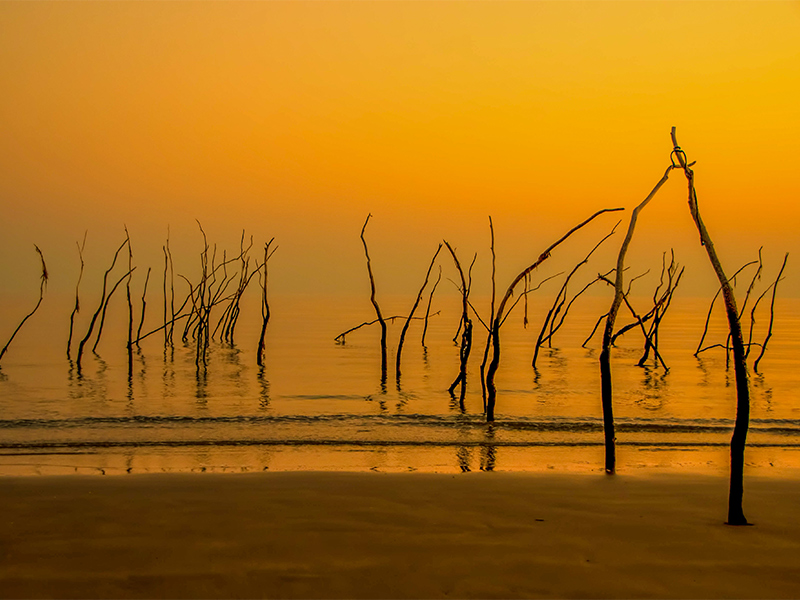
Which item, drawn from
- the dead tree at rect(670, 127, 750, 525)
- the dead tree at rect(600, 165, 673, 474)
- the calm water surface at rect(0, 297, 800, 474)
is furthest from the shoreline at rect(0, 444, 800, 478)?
the dead tree at rect(670, 127, 750, 525)

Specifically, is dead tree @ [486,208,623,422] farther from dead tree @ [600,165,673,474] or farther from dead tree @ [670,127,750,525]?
dead tree @ [670,127,750,525]

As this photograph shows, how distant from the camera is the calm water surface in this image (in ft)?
25.5

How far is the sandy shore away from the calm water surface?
1.58 m

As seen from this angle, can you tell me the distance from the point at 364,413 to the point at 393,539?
770 cm

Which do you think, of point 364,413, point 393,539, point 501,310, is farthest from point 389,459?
point 364,413

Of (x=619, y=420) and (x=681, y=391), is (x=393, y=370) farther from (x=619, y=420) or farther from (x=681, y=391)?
(x=619, y=420)

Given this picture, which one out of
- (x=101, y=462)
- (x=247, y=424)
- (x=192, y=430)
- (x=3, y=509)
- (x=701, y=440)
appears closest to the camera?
(x=3, y=509)

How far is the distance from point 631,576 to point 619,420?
7.62 m

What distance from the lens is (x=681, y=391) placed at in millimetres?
14719

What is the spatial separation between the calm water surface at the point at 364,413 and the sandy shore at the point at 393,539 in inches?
62.1

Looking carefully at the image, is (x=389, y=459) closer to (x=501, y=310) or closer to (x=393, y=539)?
(x=501, y=310)

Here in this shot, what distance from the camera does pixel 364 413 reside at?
11.9 m

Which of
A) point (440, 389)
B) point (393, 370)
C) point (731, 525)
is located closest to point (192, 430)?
point (440, 389)

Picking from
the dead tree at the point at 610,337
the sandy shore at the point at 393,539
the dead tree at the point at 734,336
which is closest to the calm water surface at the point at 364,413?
the dead tree at the point at 610,337
